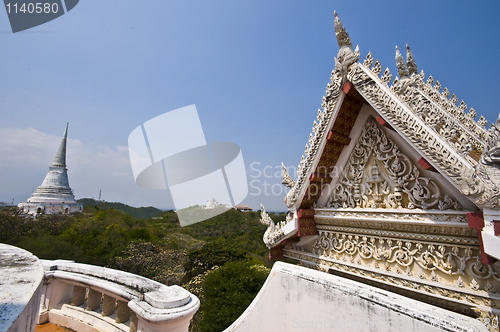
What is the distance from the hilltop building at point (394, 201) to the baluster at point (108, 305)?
8.79 feet

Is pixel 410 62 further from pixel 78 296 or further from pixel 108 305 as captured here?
pixel 78 296

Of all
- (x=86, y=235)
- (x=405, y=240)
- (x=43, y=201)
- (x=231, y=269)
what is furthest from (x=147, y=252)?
(x=43, y=201)

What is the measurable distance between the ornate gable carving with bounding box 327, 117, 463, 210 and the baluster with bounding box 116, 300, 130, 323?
3345 millimetres

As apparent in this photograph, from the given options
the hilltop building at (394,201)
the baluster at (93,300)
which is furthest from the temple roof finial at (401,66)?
the baluster at (93,300)

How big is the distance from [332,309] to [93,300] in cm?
320

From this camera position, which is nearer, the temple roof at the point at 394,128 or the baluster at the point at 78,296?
the temple roof at the point at 394,128

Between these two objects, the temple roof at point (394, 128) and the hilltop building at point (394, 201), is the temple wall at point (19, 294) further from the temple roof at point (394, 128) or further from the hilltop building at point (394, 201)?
the temple roof at point (394, 128)


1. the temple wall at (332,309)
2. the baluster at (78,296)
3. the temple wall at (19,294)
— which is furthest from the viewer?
the baluster at (78,296)

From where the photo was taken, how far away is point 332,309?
2842mm

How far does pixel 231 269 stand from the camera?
17.7 metres

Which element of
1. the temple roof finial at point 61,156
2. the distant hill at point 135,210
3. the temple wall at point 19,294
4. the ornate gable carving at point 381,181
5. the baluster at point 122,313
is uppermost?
the temple roof finial at point 61,156

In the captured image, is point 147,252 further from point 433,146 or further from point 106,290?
point 433,146

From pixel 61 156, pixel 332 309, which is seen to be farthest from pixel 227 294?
pixel 61 156

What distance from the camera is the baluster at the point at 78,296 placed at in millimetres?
3502
